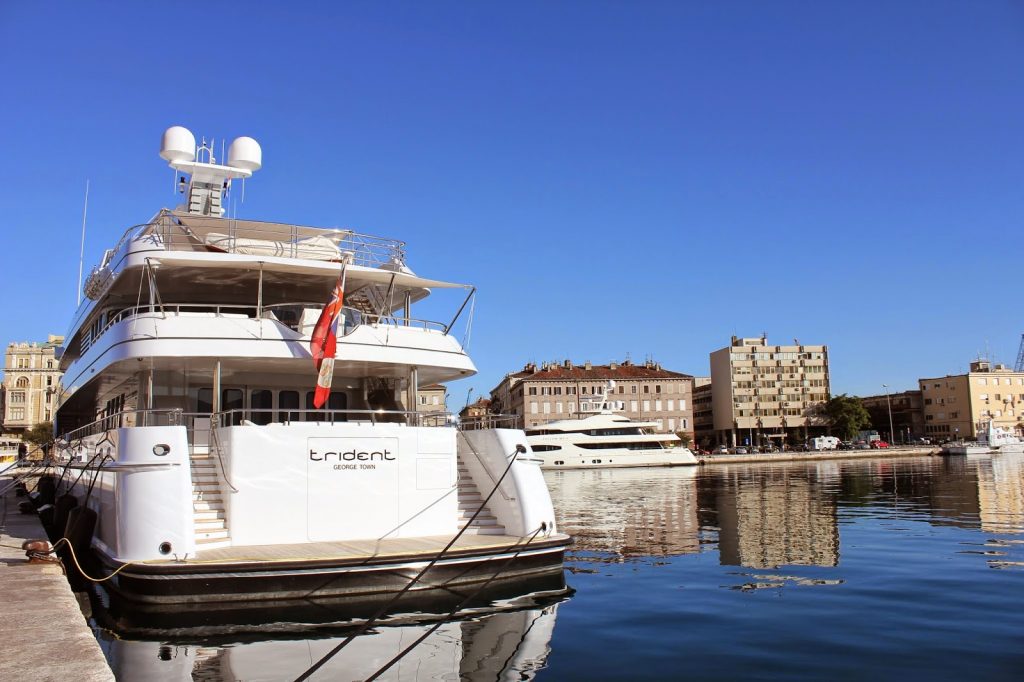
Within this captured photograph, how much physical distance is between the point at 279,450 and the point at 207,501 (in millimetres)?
1360

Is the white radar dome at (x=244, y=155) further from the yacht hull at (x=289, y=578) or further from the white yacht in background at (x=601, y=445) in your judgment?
the white yacht in background at (x=601, y=445)

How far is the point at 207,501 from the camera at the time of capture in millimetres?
12430

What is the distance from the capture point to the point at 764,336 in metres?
120

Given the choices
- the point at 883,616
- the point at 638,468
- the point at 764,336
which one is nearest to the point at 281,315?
the point at 883,616

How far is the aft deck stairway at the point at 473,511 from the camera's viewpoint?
14.1 meters

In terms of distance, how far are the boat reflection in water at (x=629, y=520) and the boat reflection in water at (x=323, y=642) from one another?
240 inches

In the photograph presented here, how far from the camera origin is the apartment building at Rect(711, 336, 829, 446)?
11581cm

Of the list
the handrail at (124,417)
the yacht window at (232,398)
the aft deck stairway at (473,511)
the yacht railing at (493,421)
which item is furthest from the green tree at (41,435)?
the aft deck stairway at (473,511)

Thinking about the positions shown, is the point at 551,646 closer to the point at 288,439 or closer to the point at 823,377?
the point at 288,439

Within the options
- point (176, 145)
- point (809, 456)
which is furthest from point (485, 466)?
point (809, 456)

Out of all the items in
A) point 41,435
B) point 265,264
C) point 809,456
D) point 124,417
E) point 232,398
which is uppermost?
point 265,264

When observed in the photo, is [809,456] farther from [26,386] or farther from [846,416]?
[26,386]

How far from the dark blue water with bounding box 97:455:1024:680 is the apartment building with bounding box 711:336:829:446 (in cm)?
10001

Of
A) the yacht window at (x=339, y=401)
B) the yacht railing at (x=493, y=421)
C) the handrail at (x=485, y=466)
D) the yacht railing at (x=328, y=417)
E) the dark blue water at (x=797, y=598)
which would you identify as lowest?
the dark blue water at (x=797, y=598)
